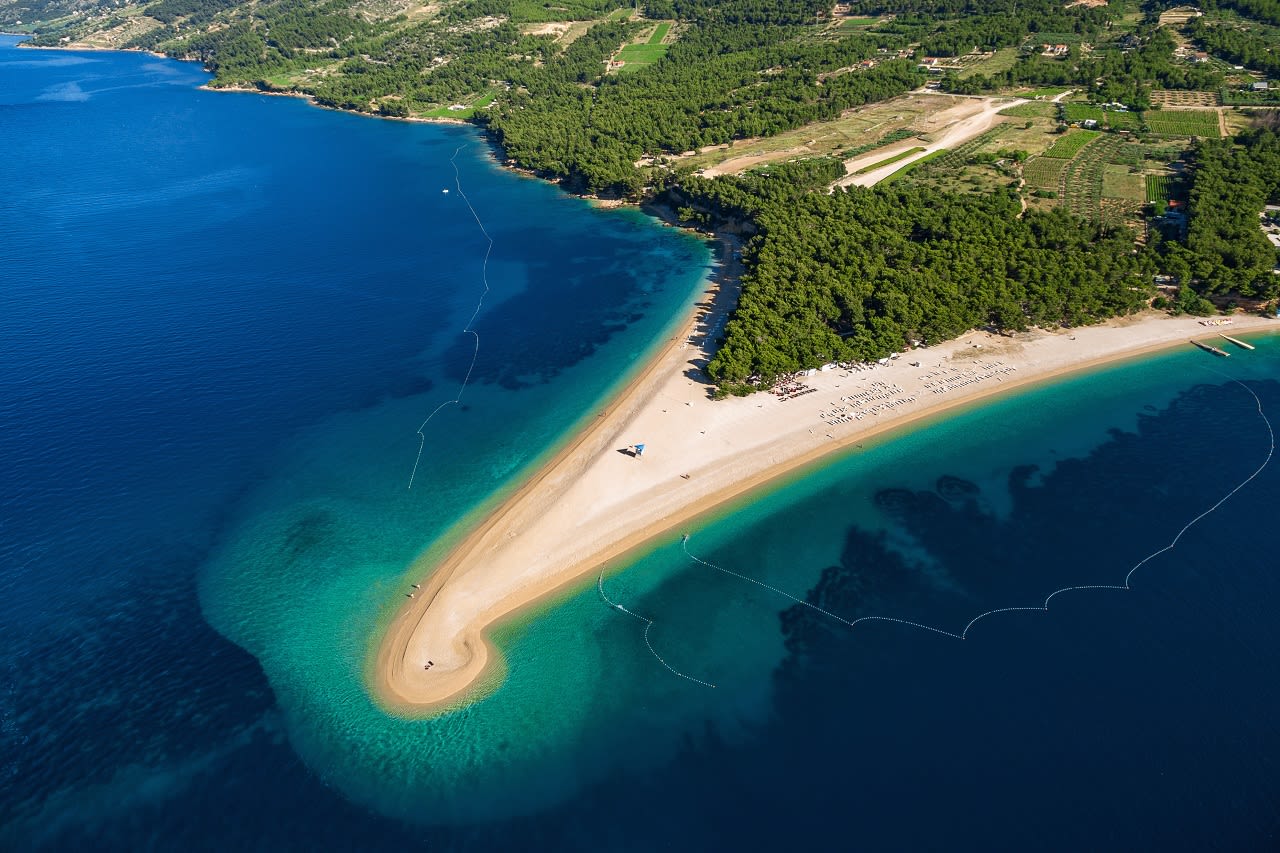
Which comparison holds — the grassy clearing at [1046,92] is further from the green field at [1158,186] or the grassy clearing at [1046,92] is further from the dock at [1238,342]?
the dock at [1238,342]

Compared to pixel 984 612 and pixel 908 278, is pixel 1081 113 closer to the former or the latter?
pixel 908 278

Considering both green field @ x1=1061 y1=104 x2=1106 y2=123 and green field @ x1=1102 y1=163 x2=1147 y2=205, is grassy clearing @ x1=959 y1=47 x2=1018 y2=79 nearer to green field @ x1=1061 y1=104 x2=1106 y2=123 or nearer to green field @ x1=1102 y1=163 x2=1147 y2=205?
green field @ x1=1061 y1=104 x2=1106 y2=123

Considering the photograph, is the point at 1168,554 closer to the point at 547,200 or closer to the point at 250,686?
the point at 250,686

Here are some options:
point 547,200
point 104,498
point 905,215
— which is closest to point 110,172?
point 547,200

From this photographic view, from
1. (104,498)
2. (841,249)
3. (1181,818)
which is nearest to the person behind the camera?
(1181,818)

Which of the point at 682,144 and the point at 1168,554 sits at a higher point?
the point at 682,144

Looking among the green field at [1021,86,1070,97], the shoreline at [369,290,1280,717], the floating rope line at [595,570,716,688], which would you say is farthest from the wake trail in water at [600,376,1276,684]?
the green field at [1021,86,1070,97]
